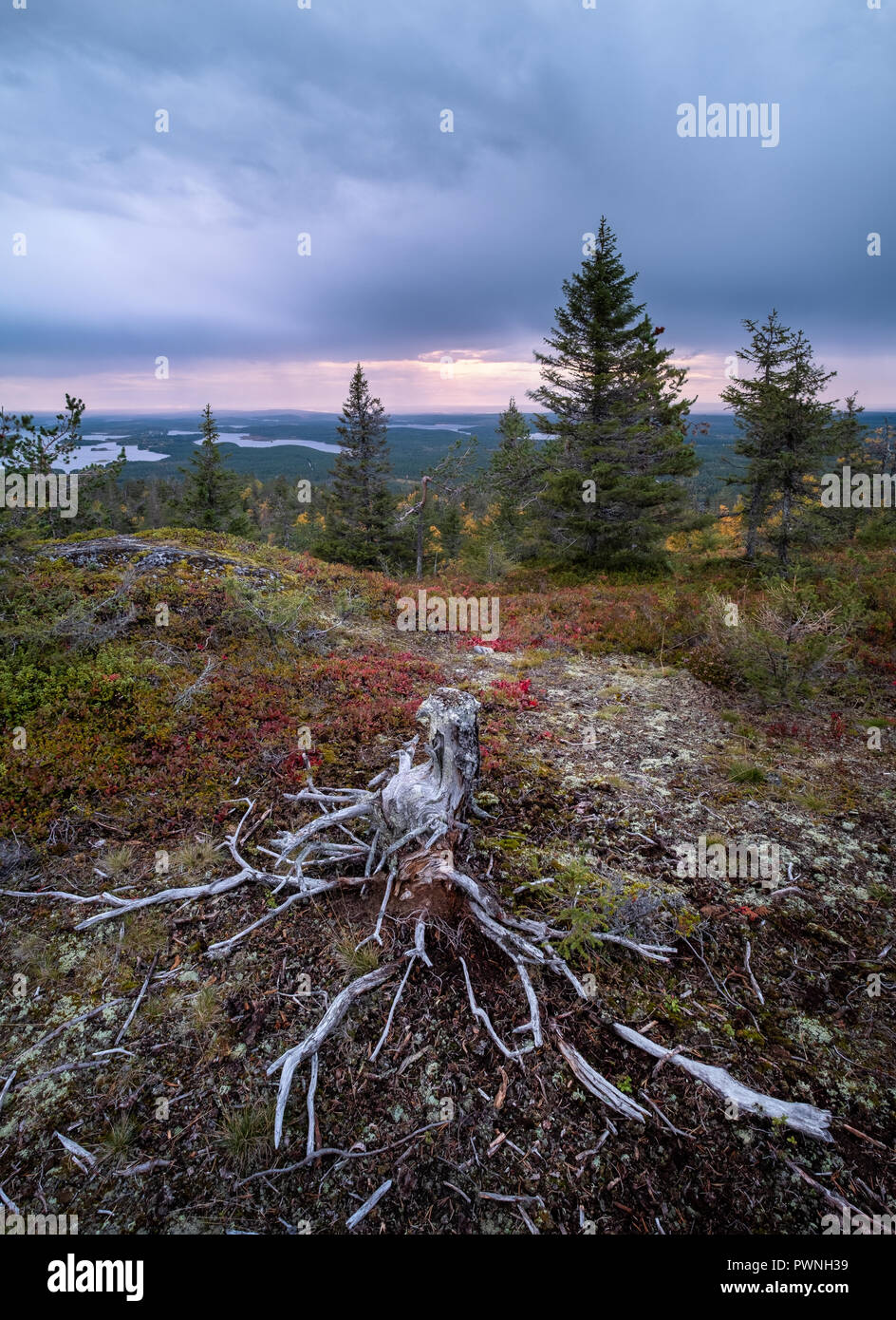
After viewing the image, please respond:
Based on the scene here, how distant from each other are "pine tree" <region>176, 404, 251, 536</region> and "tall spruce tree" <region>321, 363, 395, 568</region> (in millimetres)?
6363

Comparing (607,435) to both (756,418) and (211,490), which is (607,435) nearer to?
(756,418)

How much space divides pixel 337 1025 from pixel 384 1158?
83 cm

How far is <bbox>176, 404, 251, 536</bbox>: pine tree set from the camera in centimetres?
2919

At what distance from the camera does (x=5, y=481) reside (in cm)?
730

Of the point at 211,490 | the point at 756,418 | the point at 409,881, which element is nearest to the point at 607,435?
the point at 756,418

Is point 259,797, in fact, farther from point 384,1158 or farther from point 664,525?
point 664,525

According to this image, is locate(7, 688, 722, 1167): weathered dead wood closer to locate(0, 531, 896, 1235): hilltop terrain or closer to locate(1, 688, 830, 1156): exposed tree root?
locate(1, 688, 830, 1156): exposed tree root

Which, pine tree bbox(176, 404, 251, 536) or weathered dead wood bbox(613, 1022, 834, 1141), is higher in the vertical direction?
pine tree bbox(176, 404, 251, 536)

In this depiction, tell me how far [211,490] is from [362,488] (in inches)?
374

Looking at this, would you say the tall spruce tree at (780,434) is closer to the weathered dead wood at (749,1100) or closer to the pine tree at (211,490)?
the weathered dead wood at (749,1100)

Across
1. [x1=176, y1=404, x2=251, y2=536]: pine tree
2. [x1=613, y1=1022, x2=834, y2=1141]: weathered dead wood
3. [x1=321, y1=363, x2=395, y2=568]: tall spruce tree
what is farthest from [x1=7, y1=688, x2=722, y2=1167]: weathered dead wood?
[x1=176, y1=404, x2=251, y2=536]: pine tree

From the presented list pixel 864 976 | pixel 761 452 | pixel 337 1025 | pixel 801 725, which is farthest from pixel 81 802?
pixel 761 452

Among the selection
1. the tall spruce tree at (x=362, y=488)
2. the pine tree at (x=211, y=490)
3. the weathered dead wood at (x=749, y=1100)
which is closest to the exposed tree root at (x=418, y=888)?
the weathered dead wood at (x=749, y=1100)
